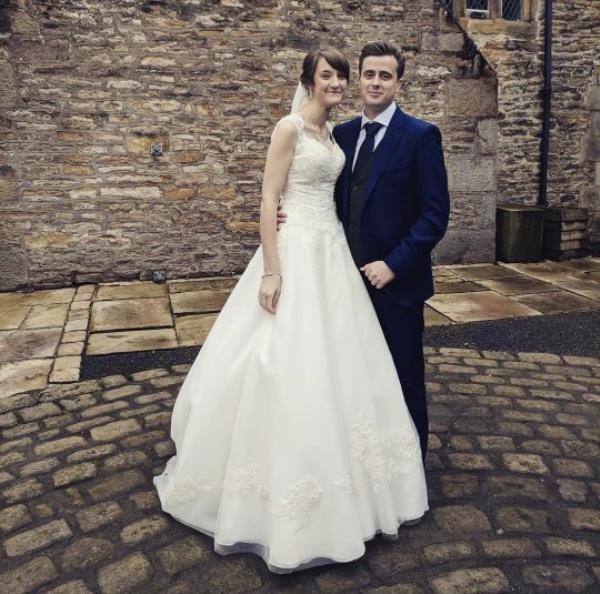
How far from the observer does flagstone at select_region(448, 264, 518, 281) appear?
6.73m

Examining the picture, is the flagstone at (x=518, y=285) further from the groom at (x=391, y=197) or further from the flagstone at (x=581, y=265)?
the groom at (x=391, y=197)

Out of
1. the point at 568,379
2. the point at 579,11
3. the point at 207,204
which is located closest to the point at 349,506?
the point at 568,379

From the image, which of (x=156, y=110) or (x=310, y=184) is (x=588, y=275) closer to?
(x=156, y=110)

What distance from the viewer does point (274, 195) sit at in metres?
2.21

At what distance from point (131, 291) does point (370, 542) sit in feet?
14.9

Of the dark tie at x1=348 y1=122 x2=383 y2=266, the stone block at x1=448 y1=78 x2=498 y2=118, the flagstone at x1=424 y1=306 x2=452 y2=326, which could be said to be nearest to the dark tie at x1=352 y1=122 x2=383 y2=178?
the dark tie at x1=348 y1=122 x2=383 y2=266

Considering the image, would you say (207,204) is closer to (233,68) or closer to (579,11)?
(233,68)

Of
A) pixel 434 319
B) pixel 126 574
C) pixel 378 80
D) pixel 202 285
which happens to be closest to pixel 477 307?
pixel 434 319

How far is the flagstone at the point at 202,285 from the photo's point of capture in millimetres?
6165

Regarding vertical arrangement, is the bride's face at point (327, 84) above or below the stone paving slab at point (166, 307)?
above

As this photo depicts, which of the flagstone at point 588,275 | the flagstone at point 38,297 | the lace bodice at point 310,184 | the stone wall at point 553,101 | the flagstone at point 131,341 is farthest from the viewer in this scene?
the stone wall at point 553,101

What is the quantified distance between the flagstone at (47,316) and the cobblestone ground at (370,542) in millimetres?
1512

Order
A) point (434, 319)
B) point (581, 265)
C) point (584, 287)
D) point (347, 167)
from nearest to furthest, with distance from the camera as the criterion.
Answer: point (347, 167) < point (434, 319) < point (584, 287) < point (581, 265)

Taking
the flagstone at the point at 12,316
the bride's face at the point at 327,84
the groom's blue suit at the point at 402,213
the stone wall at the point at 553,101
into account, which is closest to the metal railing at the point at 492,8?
the stone wall at the point at 553,101
